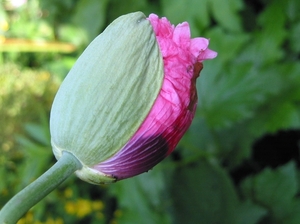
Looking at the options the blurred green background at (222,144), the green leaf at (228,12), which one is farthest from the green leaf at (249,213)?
the green leaf at (228,12)

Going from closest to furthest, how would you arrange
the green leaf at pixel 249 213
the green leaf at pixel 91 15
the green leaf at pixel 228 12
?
1. the green leaf at pixel 249 213
2. the green leaf at pixel 228 12
3. the green leaf at pixel 91 15

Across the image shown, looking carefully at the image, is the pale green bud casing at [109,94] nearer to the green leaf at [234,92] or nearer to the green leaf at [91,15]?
the green leaf at [234,92]

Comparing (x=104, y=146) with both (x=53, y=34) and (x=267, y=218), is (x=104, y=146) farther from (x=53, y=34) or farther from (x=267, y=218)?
(x=53, y=34)

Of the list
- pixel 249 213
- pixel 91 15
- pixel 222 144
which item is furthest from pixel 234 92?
pixel 91 15

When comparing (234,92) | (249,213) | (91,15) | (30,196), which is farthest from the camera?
(91,15)

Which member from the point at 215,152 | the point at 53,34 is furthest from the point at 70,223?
the point at 53,34

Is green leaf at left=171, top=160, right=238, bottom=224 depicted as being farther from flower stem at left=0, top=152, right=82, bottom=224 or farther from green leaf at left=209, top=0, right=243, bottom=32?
flower stem at left=0, top=152, right=82, bottom=224

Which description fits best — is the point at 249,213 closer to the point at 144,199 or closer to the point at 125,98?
the point at 144,199
